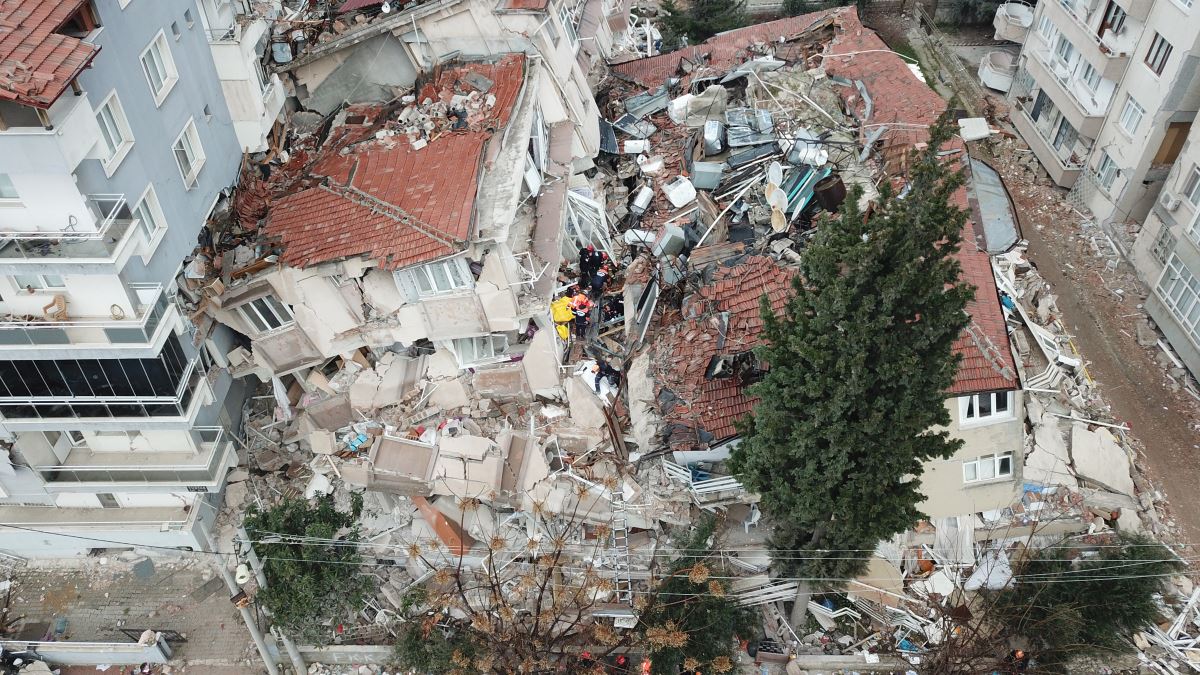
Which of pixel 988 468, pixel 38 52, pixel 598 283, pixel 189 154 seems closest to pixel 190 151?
pixel 189 154

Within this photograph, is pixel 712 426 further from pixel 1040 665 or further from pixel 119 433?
pixel 119 433

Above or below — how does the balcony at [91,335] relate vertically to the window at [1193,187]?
below

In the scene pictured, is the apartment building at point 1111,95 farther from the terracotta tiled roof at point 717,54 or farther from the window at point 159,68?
the window at point 159,68

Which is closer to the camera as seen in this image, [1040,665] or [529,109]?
[1040,665]

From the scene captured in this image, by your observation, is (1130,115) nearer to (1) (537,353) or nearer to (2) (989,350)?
(2) (989,350)

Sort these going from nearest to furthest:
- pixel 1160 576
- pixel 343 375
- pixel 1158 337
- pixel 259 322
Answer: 1. pixel 1160 576
2. pixel 259 322
3. pixel 343 375
4. pixel 1158 337

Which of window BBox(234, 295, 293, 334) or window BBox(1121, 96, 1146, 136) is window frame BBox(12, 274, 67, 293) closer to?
window BBox(234, 295, 293, 334)

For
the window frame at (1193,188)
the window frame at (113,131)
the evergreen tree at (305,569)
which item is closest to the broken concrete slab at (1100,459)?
the window frame at (1193,188)

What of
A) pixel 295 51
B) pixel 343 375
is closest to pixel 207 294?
pixel 343 375
